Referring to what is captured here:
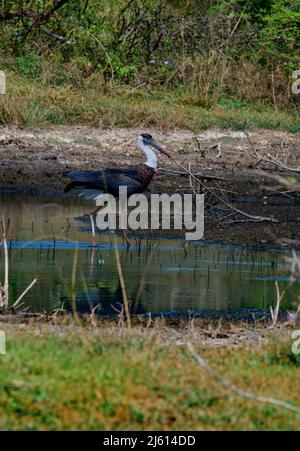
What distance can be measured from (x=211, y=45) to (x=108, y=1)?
2.18 metres

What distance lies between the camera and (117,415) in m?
5.45

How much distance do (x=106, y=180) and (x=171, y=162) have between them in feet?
10.7

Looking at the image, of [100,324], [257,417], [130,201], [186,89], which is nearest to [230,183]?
[130,201]

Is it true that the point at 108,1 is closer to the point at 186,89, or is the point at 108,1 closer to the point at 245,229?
the point at 186,89
